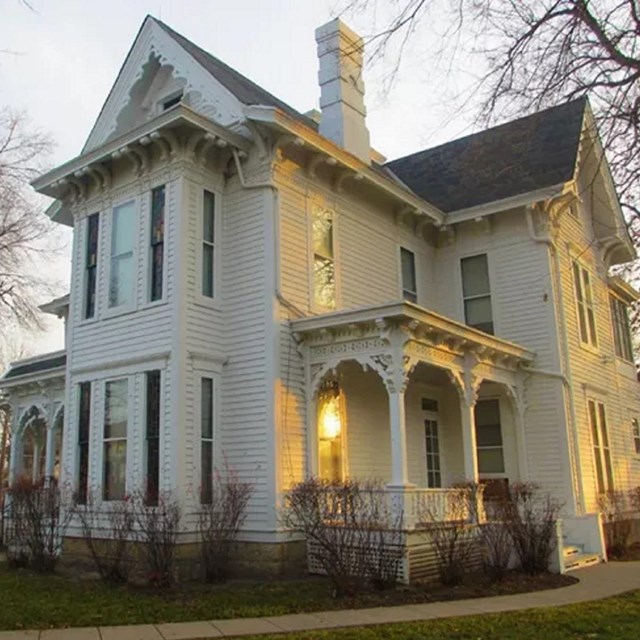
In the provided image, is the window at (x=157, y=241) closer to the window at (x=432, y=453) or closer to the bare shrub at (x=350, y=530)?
the bare shrub at (x=350, y=530)

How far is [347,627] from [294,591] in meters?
2.39

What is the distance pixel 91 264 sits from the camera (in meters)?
13.8

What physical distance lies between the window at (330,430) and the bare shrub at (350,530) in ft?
6.18

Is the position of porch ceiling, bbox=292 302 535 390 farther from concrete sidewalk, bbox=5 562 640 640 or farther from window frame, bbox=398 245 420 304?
concrete sidewalk, bbox=5 562 640 640

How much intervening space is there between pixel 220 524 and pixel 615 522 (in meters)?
9.37

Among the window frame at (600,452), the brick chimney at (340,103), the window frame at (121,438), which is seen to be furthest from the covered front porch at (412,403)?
the brick chimney at (340,103)

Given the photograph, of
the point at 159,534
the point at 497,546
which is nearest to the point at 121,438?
the point at 159,534

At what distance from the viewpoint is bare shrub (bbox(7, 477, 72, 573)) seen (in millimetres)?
12266

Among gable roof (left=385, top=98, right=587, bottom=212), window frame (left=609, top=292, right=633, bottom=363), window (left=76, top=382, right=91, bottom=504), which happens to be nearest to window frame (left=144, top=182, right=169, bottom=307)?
window (left=76, top=382, right=91, bottom=504)

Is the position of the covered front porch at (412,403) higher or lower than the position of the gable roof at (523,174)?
lower

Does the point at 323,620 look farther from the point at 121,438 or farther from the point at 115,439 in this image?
the point at 115,439

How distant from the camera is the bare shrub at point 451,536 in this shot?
1049cm

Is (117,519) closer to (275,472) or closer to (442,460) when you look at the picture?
(275,472)

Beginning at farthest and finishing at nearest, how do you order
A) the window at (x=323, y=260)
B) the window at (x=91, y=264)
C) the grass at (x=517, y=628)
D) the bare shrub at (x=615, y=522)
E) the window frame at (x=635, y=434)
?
1. the window frame at (x=635, y=434)
2. the bare shrub at (x=615, y=522)
3. the window at (x=91, y=264)
4. the window at (x=323, y=260)
5. the grass at (x=517, y=628)
